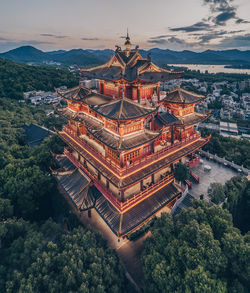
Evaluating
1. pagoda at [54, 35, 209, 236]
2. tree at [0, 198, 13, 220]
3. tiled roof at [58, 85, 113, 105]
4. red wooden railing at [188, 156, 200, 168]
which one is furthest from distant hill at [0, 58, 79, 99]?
red wooden railing at [188, 156, 200, 168]

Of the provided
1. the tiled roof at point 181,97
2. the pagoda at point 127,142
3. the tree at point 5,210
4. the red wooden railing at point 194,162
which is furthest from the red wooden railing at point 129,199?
the tree at point 5,210

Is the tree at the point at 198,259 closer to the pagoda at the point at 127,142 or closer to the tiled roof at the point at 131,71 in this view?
the pagoda at the point at 127,142

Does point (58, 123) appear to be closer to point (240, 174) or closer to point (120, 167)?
point (120, 167)

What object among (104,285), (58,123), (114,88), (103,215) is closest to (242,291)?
(104,285)

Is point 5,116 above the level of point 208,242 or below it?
below

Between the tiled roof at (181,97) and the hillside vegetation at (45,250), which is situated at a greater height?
the tiled roof at (181,97)

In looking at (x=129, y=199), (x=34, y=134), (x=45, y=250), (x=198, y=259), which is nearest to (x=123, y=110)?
(x=129, y=199)
